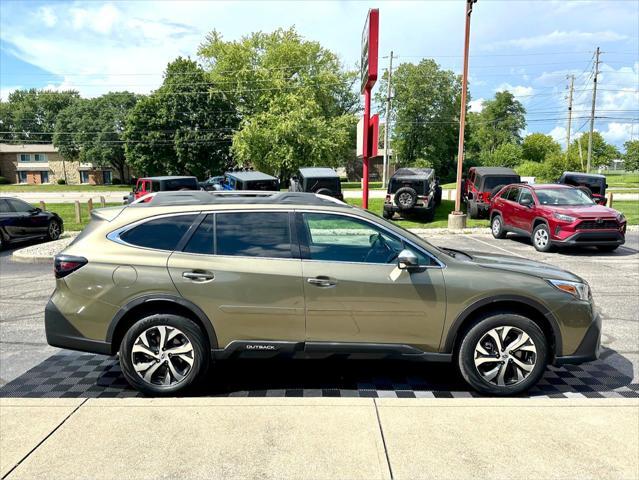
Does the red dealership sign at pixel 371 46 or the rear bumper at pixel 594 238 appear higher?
the red dealership sign at pixel 371 46

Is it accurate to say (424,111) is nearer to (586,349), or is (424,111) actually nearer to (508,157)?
(508,157)

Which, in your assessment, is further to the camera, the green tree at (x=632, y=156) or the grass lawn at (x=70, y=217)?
the green tree at (x=632, y=156)

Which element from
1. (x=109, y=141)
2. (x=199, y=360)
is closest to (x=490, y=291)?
(x=199, y=360)

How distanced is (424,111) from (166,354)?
60.7m

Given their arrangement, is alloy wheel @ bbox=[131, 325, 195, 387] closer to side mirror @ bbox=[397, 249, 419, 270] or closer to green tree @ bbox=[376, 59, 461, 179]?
side mirror @ bbox=[397, 249, 419, 270]

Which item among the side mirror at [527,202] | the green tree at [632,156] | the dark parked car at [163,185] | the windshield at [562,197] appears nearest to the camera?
the windshield at [562,197]

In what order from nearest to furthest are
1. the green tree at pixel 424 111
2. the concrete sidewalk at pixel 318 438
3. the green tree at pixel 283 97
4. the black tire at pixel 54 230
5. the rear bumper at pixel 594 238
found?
the concrete sidewalk at pixel 318 438
the rear bumper at pixel 594 238
the black tire at pixel 54 230
the green tree at pixel 283 97
the green tree at pixel 424 111

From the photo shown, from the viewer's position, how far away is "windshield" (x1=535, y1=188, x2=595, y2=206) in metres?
12.0

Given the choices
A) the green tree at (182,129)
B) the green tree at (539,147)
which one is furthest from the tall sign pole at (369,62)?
the green tree at (539,147)

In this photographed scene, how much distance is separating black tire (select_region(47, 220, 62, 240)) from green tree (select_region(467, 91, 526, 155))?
263 feet

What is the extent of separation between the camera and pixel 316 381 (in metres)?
4.25

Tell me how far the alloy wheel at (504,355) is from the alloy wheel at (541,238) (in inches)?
346

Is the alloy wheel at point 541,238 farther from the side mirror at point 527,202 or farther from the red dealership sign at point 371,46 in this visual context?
the red dealership sign at point 371,46

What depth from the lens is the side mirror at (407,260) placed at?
12.1 feet
